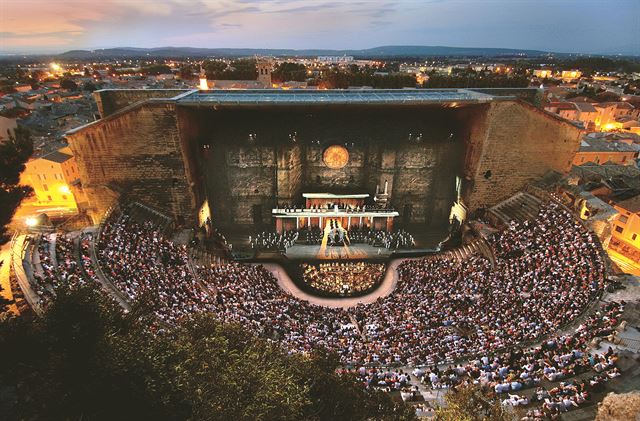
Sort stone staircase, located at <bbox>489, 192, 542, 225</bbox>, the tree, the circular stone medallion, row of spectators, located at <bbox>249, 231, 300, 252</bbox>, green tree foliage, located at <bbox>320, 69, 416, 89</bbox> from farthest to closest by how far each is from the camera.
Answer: the tree
green tree foliage, located at <bbox>320, 69, 416, 89</bbox>
the circular stone medallion
row of spectators, located at <bbox>249, 231, 300, 252</bbox>
stone staircase, located at <bbox>489, 192, 542, 225</bbox>

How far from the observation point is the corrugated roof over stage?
2530cm

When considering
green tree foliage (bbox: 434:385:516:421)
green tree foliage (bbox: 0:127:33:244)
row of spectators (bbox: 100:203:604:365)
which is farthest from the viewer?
row of spectators (bbox: 100:203:604:365)

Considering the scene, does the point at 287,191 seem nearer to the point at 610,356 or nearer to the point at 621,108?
the point at 610,356

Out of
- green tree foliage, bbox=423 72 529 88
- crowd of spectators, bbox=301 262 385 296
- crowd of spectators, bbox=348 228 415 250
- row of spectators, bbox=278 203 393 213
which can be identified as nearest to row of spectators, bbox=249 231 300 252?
row of spectators, bbox=278 203 393 213

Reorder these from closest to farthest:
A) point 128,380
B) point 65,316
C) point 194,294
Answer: point 128,380, point 65,316, point 194,294

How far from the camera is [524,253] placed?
2216 centimetres

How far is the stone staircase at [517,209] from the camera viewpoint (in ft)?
85.1

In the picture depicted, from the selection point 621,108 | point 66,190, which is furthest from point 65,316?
point 621,108

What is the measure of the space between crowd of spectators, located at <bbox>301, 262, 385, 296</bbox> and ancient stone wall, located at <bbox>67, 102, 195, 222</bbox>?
440 inches

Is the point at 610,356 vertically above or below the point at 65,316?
below

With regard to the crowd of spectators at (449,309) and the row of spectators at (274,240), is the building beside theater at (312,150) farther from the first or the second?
the crowd of spectators at (449,309)

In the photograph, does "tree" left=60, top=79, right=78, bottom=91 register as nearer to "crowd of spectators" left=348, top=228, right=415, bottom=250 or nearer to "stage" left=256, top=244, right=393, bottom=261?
"stage" left=256, top=244, right=393, bottom=261

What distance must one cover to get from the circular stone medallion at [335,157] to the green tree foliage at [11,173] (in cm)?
2089

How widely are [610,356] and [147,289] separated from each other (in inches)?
791
